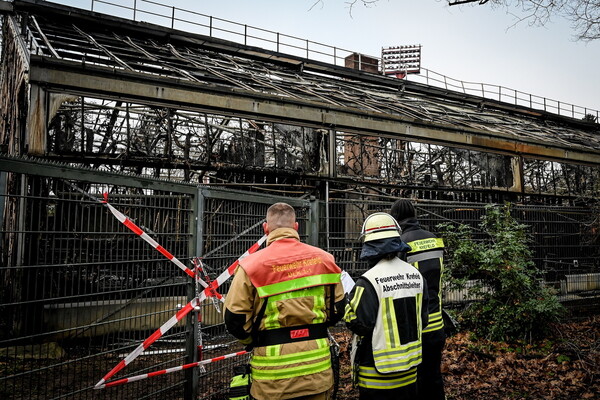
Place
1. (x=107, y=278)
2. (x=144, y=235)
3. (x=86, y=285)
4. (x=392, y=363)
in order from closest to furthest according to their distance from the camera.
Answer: (x=392, y=363)
(x=86, y=285)
(x=107, y=278)
(x=144, y=235)

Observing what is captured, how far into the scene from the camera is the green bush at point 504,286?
668 centimetres

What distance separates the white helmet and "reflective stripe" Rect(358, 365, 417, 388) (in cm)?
102

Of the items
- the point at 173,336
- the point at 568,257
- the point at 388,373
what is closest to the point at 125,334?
the point at 173,336

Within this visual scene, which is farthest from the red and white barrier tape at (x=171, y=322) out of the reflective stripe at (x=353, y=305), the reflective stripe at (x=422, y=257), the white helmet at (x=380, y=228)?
the reflective stripe at (x=422, y=257)

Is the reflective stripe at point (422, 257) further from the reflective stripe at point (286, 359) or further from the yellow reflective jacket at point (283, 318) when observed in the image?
the reflective stripe at point (286, 359)

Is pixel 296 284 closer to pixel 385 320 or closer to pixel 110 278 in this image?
pixel 385 320

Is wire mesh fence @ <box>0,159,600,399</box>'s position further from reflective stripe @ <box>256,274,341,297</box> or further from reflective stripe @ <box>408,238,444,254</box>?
reflective stripe @ <box>408,238,444,254</box>

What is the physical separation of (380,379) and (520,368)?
4.15 m

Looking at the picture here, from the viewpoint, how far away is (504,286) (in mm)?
6699

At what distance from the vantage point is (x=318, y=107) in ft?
34.7

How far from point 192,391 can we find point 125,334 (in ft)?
3.37

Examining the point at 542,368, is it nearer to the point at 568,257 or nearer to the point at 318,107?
the point at 568,257

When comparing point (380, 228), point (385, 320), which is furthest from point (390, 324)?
point (380, 228)

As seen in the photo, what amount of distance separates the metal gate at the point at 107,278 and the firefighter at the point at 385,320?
206cm
